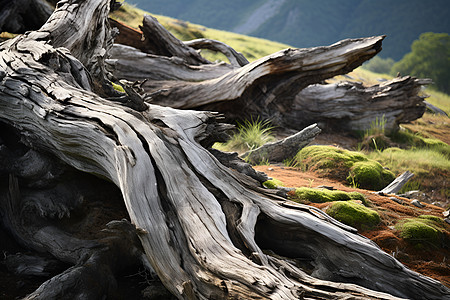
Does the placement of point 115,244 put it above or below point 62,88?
below

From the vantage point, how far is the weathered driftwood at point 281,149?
6.56 metres

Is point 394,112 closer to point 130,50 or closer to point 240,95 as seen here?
point 240,95

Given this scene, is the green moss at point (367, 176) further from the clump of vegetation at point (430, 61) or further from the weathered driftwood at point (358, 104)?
the clump of vegetation at point (430, 61)

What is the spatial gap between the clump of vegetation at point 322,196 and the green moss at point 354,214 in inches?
11.7

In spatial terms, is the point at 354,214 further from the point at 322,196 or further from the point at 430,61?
the point at 430,61

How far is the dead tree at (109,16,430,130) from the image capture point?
733cm

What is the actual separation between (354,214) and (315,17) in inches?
6745

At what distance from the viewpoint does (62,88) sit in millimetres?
3717

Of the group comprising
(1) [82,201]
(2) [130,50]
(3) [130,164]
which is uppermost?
(2) [130,50]

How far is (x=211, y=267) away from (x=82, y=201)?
187cm

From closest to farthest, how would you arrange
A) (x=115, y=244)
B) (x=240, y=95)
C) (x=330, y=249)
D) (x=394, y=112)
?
(x=330, y=249) → (x=115, y=244) → (x=240, y=95) → (x=394, y=112)

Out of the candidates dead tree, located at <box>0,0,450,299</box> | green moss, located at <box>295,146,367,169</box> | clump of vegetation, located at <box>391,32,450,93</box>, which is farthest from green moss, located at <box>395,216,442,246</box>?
clump of vegetation, located at <box>391,32,450,93</box>

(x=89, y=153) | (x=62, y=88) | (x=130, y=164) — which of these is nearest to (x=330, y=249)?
(x=130, y=164)

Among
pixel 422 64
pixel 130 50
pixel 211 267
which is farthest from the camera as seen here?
pixel 422 64
